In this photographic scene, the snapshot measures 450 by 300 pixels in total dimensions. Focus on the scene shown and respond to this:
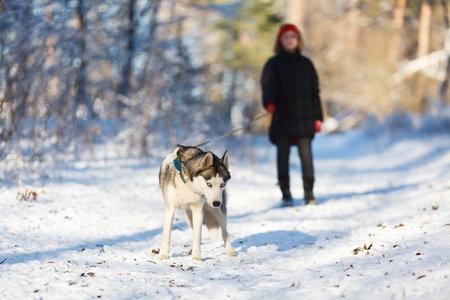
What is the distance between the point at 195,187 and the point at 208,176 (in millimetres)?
189

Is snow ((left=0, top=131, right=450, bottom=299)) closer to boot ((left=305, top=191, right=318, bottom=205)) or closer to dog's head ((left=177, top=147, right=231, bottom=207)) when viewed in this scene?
boot ((left=305, top=191, right=318, bottom=205))

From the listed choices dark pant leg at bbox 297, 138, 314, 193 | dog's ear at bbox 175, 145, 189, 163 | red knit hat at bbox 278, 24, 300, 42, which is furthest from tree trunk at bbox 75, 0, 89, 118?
dog's ear at bbox 175, 145, 189, 163

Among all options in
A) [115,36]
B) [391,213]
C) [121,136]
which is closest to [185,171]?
[391,213]

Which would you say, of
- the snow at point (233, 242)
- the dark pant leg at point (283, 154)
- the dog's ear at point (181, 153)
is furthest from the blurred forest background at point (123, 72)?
the dark pant leg at point (283, 154)

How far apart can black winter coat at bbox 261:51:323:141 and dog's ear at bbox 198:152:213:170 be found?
2.83 meters

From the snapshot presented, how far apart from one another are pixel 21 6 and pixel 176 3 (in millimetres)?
6408

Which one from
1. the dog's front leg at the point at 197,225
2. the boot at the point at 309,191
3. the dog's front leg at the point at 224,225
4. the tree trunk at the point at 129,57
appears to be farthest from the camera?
Result: the tree trunk at the point at 129,57

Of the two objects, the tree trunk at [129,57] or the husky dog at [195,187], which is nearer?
the husky dog at [195,187]

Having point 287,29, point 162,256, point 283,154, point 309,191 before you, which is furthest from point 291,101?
point 162,256

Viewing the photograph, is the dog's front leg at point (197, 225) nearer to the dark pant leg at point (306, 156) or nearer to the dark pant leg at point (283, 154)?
the dark pant leg at point (283, 154)

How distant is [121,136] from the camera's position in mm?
9992

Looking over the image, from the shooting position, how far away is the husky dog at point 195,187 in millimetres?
4109

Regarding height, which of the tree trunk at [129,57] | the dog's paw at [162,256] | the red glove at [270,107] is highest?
the tree trunk at [129,57]

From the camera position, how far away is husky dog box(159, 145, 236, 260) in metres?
4.11
